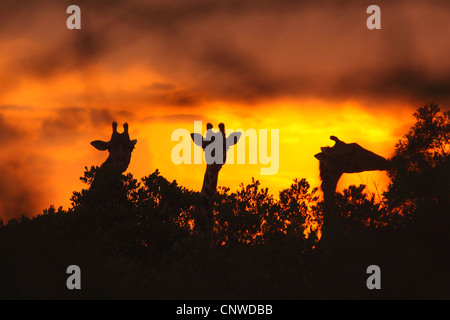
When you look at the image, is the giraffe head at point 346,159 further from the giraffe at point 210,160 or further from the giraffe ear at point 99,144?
the giraffe ear at point 99,144

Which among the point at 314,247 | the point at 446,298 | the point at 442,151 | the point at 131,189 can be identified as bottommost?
the point at 446,298

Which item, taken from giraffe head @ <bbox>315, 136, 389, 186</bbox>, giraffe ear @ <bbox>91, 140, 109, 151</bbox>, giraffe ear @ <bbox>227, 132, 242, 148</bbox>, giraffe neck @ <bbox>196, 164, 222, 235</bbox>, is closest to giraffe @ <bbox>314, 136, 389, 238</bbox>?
giraffe head @ <bbox>315, 136, 389, 186</bbox>

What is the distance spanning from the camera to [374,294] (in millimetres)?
20375

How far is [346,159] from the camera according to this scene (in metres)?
26.7

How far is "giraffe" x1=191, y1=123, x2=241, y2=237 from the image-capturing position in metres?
25.4

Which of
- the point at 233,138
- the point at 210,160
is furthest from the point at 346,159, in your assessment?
the point at 210,160

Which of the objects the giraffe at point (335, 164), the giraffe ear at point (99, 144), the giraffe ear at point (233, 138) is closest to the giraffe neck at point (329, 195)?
the giraffe at point (335, 164)

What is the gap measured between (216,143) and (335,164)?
17.1 feet

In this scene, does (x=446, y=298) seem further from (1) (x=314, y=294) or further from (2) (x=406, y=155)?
(2) (x=406, y=155)

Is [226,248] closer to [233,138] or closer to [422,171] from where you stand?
[233,138]

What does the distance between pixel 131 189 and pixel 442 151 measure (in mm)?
14291

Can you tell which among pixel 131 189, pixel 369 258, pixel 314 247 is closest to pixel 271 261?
pixel 314 247

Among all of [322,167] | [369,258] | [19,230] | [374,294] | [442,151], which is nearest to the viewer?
[374,294]

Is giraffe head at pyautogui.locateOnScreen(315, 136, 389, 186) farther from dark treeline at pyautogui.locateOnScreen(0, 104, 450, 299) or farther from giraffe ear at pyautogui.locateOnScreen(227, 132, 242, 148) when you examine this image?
giraffe ear at pyautogui.locateOnScreen(227, 132, 242, 148)
